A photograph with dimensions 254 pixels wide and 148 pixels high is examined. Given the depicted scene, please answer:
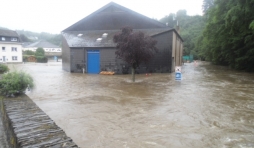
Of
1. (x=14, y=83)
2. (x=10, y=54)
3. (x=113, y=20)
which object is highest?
(x=113, y=20)

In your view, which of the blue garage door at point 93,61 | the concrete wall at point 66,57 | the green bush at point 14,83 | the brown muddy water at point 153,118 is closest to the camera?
the brown muddy water at point 153,118

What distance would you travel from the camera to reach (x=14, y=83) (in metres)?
6.44

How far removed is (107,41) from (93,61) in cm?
258

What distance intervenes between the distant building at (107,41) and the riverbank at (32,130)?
1587 cm

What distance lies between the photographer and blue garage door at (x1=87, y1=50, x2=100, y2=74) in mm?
21141

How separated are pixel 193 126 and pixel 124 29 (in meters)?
9.83

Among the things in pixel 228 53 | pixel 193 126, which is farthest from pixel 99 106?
pixel 228 53

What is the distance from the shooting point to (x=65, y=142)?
325 cm

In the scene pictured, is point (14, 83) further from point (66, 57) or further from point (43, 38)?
point (43, 38)

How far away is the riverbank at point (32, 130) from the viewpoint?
3.23m

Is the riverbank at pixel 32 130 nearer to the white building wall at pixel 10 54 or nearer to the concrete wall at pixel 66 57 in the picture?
the concrete wall at pixel 66 57

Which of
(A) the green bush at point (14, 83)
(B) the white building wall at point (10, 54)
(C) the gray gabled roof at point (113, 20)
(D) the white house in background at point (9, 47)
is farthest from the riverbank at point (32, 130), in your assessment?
(D) the white house in background at point (9, 47)

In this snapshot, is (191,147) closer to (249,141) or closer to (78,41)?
(249,141)

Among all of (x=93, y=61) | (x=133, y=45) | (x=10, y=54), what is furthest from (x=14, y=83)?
(x=10, y=54)
